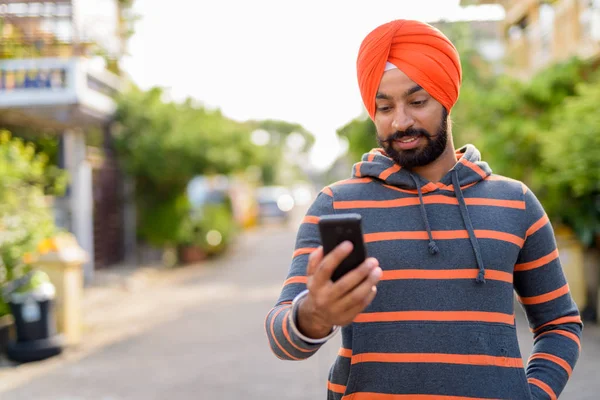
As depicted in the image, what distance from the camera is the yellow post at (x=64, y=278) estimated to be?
8305mm

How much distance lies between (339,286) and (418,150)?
61 centimetres

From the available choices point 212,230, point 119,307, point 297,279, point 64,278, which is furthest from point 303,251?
point 212,230

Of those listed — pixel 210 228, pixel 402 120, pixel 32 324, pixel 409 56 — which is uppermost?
pixel 409 56

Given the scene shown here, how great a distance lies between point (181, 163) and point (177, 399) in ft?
36.1

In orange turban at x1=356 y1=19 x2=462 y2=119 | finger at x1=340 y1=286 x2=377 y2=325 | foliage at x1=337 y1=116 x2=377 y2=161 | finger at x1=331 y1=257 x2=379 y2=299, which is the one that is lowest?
finger at x1=340 y1=286 x2=377 y2=325

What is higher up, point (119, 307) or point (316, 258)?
point (316, 258)

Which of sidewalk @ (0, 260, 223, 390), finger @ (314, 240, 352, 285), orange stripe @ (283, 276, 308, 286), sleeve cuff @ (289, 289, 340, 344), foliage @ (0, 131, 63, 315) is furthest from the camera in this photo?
foliage @ (0, 131, 63, 315)

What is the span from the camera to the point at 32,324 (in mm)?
7793

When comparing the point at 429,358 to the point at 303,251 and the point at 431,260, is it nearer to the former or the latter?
the point at 431,260

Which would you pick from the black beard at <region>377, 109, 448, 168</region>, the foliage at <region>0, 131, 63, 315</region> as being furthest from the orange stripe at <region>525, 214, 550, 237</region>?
the foliage at <region>0, 131, 63, 315</region>

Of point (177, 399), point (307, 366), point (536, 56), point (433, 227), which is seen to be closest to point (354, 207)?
point (433, 227)

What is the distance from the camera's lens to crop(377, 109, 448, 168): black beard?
66.9 inches

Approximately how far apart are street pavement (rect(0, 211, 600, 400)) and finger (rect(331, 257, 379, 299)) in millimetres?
4966

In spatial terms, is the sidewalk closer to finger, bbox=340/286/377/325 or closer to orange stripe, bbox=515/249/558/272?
orange stripe, bbox=515/249/558/272
